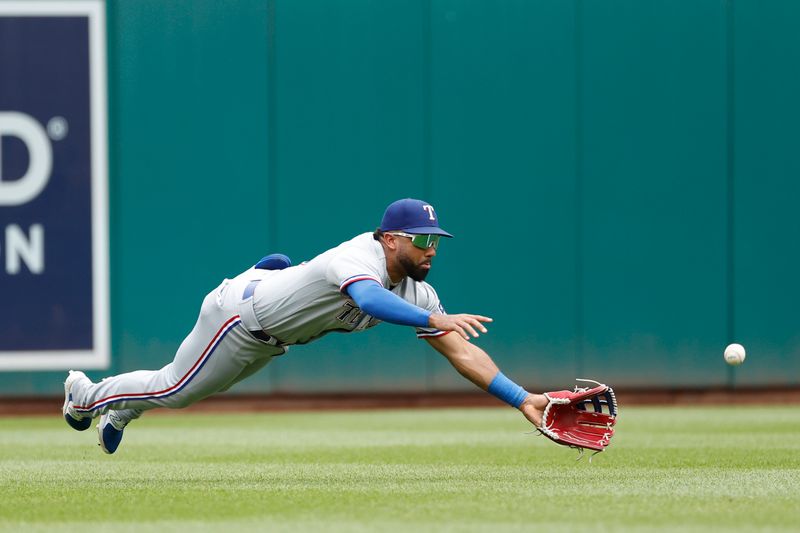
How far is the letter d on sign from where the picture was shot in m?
13.2

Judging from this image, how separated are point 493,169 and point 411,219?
714cm

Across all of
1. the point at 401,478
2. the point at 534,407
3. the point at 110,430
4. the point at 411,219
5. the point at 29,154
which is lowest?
the point at 401,478

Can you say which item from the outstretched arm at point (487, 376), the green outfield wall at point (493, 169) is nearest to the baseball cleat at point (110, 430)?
the outstretched arm at point (487, 376)

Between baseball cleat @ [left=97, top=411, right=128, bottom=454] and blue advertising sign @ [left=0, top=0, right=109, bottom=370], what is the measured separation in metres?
6.04

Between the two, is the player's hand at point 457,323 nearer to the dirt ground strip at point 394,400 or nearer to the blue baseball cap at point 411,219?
the blue baseball cap at point 411,219

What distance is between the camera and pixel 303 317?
673cm

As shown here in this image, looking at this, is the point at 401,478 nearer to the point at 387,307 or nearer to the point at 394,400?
the point at 387,307

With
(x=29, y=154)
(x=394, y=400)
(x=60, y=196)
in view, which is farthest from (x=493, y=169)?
(x=29, y=154)

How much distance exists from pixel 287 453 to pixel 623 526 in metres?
4.21

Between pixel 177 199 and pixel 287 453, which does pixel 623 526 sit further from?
pixel 177 199

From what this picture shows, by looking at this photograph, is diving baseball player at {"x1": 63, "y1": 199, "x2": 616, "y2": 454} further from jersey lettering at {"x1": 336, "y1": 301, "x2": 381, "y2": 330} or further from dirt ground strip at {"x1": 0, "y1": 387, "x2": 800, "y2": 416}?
dirt ground strip at {"x1": 0, "y1": 387, "x2": 800, "y2": 416}

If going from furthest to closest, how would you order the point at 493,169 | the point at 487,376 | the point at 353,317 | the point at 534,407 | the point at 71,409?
the point at 493,169 < the point at 71,409 < the point at 353,317 < the point at 487,376 < the point at 534,407

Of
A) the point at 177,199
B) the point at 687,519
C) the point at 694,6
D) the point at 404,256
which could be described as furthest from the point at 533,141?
the point at 687,519

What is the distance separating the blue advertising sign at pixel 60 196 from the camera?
13305 mm
